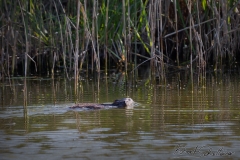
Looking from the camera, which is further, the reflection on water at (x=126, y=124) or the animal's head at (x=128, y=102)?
the animal's head at (x=128, y=102)

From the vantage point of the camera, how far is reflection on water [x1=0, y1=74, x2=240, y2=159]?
226 inches

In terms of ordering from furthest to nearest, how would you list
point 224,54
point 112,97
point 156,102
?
point 224,54 < point 112,97 < point 156,102

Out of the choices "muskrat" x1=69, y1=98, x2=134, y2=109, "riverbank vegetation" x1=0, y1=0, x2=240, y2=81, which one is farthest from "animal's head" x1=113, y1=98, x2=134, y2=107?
"riverbank vegetation" x1=0, y1=0, x2=240, y2=81

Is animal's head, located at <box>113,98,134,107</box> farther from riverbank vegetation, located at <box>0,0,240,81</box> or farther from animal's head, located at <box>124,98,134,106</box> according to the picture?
riverbank vegetation, located at <box>0,0,240,81</box>

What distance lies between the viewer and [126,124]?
280 inches

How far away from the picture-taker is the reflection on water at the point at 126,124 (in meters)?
5.75

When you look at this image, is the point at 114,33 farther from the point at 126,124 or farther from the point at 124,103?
the point at 126,124

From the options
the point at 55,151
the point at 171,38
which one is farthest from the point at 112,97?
the point at 171,38

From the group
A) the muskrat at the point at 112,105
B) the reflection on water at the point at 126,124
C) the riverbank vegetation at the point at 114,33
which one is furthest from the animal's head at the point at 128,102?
the riverbank vegetation at the point at 114,33

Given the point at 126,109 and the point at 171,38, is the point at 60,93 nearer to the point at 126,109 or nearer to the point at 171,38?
the point at 126,109

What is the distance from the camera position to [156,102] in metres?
8.70

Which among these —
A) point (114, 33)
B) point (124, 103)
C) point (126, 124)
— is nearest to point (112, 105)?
point (124, 103)

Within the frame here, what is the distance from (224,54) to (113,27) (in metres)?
2.41

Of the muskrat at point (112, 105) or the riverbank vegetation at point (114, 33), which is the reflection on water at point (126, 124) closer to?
the muskrat at point (112, 105)
